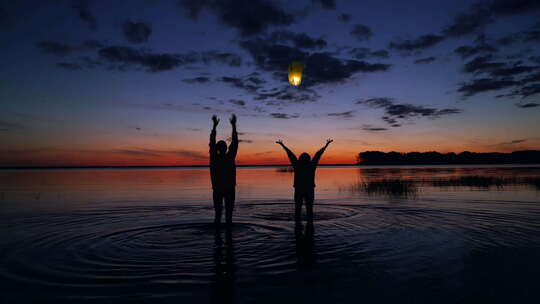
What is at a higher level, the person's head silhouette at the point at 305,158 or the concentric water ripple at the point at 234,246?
the person's head silhouette at the point at 305,158

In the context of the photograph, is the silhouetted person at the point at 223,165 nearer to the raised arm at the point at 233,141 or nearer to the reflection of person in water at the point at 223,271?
the raised arm at the point at 233,141

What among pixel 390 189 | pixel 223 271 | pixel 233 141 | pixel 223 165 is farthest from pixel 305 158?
pixel 390 189

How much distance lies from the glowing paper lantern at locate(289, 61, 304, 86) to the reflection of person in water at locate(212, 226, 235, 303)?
237 inches

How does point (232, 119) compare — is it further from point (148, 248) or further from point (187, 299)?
point (187, 299)

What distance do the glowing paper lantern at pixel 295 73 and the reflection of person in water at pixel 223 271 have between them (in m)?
6.02

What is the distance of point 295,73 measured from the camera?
39.4 ft

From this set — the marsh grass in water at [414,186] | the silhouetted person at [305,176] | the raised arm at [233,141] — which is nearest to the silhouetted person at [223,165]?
the raised arm at [233,141]

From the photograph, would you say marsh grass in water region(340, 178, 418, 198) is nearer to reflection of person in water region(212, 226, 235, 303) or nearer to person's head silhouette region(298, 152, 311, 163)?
person's head silhouette region(298, 152, 311, 163)

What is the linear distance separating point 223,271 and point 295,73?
7.72 metres

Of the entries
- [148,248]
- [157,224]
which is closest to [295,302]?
[148,248]

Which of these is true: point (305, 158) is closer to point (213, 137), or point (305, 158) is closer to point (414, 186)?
point (213, 137)

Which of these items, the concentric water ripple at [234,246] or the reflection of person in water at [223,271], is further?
the concentric water ripple at [234,246]

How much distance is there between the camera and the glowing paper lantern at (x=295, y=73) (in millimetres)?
11970

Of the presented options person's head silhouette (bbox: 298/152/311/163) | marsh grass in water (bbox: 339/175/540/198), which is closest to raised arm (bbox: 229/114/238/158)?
person's head silhouette (bbox: 298/152/311/163)
